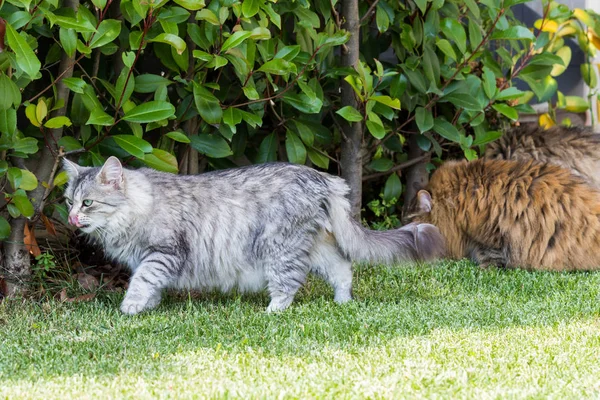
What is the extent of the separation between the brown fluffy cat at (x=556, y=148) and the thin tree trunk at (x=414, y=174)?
0.54 meters

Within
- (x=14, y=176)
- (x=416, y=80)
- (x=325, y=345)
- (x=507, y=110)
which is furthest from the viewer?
(x=507, y=110)

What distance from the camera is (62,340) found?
12.1 ft

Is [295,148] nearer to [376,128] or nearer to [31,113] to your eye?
[376,128]

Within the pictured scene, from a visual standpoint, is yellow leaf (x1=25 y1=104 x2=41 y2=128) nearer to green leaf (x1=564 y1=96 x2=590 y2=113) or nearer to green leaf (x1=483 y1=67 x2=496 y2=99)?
green leaf (x1=483 y1=67 x2=496 y2=99)

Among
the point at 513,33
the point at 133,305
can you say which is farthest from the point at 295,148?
the point at 513,33

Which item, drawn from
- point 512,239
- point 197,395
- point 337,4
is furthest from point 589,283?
point 197,395

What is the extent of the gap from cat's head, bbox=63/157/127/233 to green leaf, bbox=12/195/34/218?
22 cm

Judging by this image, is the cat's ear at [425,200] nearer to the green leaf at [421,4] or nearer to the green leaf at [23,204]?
the green leaf at [421,4]

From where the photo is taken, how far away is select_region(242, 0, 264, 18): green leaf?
4.41 metres

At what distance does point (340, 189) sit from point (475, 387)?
1.86m

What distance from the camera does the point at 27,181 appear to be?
4316 mm

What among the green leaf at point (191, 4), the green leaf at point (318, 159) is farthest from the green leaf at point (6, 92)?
the green leaf at point (318, 159)

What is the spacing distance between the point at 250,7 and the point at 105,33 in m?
0.79

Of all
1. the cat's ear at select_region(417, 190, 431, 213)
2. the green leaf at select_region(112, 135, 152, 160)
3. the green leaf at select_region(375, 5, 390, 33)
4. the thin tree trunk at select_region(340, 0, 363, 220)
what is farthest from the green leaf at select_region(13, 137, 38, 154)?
the cat's ear at select_region(417, 190, 431, 213)
